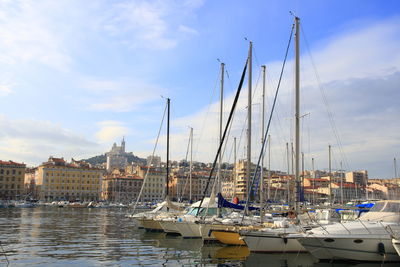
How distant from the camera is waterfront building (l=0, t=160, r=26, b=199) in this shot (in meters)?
Result: 132

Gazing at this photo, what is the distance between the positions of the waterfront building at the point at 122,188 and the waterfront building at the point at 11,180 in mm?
34056

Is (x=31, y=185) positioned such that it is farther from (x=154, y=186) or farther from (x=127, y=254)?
(x=127, y=254)

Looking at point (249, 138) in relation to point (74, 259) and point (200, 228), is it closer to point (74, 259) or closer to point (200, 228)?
point (200, 228)

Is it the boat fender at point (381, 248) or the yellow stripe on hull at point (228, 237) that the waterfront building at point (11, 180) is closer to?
the yellow stripe on hull at point (228, 237)

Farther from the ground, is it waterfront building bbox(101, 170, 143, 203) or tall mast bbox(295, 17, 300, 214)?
tall mast bbox(295, 17, 300, 214)

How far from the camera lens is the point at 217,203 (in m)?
30.1

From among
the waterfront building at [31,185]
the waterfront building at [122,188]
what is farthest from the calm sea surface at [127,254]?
the waterfront building at [122,188]

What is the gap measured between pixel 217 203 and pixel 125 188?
13146cm

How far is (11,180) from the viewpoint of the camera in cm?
13350

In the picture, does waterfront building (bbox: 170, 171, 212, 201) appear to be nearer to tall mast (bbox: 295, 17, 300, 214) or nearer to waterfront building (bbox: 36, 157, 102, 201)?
waterfront building (bbox: 36, 157, 102, 201)

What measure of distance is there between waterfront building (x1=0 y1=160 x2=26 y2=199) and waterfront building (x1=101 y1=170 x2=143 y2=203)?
34056mm

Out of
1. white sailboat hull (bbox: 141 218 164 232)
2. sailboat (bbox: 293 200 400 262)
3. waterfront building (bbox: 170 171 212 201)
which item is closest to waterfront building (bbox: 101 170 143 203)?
waterfront building (bbox: 170 171 212 201)

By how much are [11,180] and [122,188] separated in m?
39.5

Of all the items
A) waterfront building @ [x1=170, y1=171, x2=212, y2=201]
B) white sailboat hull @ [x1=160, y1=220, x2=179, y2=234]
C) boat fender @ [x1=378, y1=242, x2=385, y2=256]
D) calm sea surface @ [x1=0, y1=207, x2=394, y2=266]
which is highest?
waterfront building @ [x1=170, y1=171, x2=212, y2=201]
